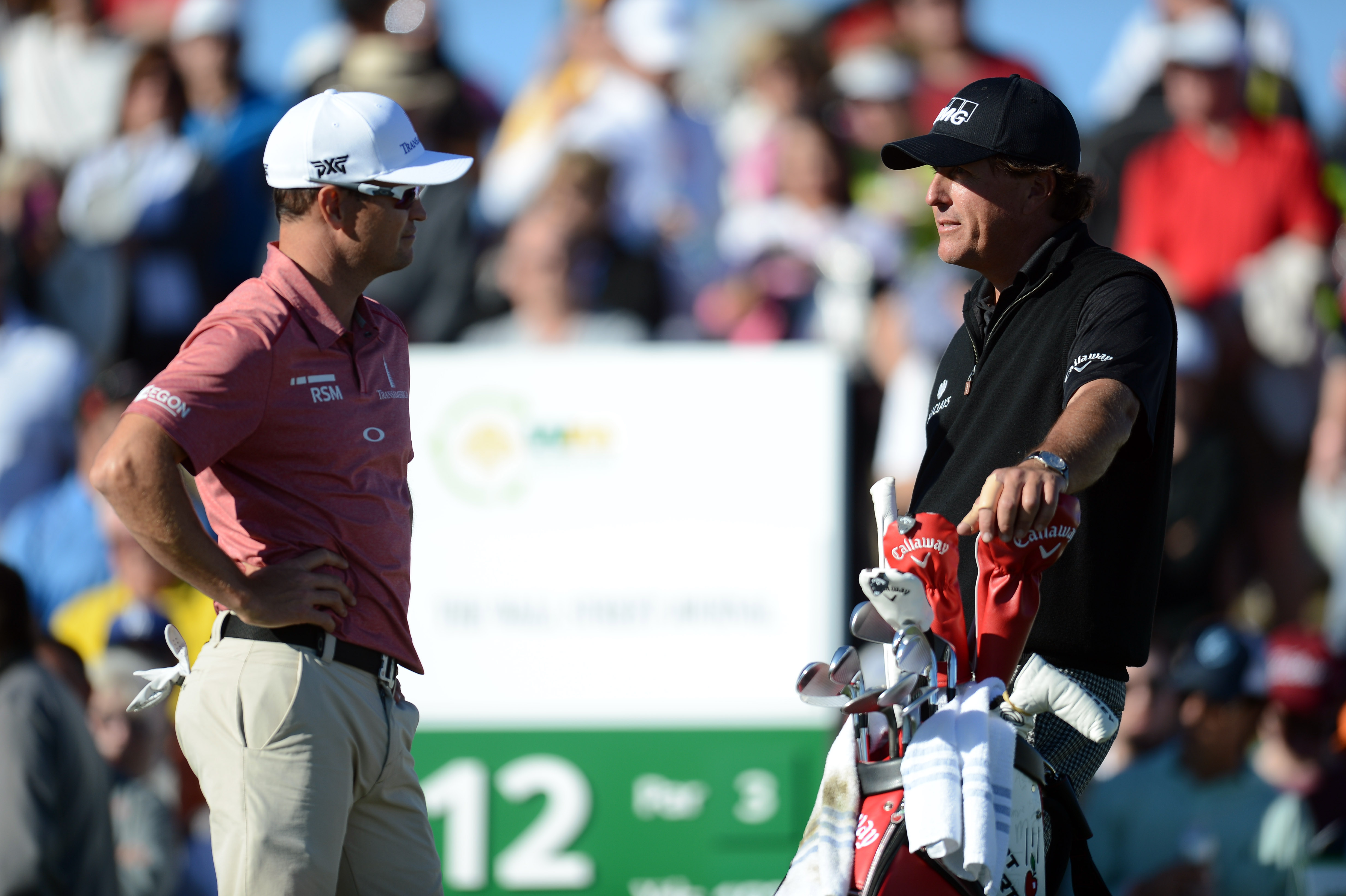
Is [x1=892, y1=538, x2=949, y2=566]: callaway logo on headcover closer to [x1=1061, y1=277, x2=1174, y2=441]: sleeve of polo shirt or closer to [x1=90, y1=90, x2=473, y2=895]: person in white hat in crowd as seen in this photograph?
[x1=1061, y1=277, x2=1174, y2=441]: sleeve of polo shirt

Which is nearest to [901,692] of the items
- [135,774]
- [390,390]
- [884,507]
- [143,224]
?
[884,507]

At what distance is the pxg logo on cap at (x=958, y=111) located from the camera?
258 cm

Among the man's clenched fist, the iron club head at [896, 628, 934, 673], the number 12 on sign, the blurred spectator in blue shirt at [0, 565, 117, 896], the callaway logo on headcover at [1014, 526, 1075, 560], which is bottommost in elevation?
the number 12 on sign

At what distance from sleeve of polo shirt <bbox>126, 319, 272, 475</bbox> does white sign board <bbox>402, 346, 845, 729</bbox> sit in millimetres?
3620

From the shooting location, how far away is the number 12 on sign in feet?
19.9

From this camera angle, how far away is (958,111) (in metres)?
2.61

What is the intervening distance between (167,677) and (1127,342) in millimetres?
1855

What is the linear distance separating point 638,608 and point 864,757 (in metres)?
4.00

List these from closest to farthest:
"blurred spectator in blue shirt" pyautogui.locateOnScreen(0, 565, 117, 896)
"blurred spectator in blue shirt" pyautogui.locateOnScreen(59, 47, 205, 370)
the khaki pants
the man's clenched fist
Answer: the man's clenched fist < the khaki pants < "blurred spectator in blue shirt" pyautogui.locateOnScreen(0, 565, 117, 896) < "blurred spectator in blue shirt" pyautogui.locateOnScreen(59, 47, 205, 370)

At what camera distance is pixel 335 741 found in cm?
265

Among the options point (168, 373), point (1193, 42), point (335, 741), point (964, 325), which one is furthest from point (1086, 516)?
point (1193, 42)

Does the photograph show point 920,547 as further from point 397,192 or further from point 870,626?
point 397,192

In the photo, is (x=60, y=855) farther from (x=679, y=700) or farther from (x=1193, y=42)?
(x=1193, y=42)

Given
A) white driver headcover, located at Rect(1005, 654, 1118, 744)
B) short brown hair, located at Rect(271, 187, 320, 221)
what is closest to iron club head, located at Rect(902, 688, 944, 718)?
white driver headcover, located at Rect(1005, 654, 1118, 744)
